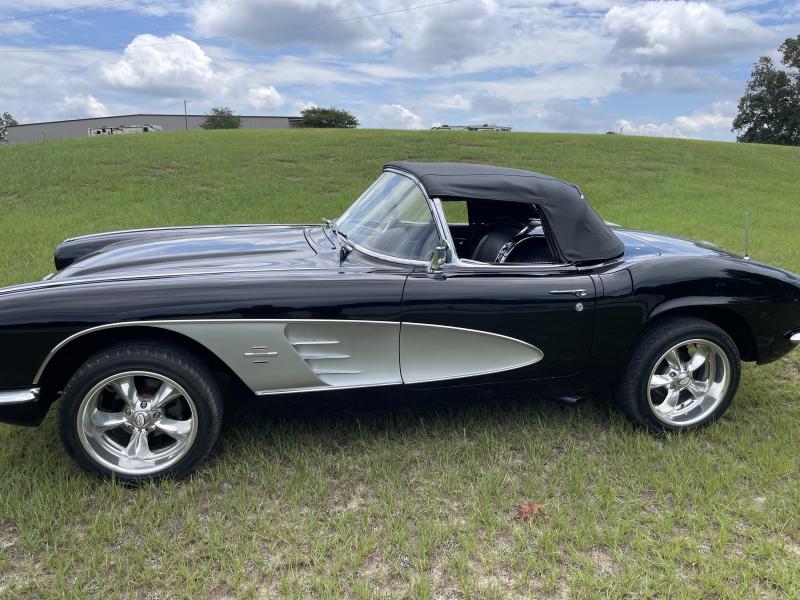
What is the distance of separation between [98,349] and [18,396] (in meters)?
0.37

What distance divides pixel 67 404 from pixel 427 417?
186 cm

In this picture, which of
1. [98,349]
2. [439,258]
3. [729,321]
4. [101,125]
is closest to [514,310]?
[439,258]

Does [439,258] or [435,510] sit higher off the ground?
[439,258]

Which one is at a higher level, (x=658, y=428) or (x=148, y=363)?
(x=148, y=363)

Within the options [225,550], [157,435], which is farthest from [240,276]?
[225,550]

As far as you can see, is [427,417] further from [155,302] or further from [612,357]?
[155,302]

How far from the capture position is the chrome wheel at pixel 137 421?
2658 millimetres

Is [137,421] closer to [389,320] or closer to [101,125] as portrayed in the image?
[389,320]

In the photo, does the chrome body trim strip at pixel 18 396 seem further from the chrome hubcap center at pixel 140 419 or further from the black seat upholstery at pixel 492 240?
the black seat upholstery at pixel 492 240

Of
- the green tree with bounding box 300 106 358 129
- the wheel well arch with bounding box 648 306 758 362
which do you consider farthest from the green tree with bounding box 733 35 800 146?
the wheel well arch with bounding box 648 306 758 362

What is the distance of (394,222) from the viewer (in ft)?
10.7

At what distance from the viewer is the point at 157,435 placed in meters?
2.91

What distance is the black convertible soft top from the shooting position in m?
3.15

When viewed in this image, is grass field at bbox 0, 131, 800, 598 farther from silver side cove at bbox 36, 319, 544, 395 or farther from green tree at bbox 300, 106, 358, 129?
green tree at bbox 300, 106, 358, 129
